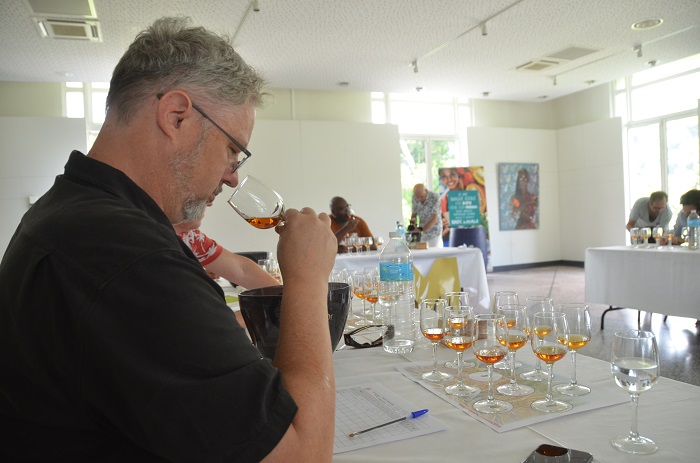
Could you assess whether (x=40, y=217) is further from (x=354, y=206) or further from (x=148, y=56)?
(x=354, y=206)

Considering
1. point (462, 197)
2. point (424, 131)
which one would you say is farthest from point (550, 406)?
point (424, 131)

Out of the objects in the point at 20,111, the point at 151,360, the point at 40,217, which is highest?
the point at 20,111

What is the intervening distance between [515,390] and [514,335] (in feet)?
0.44

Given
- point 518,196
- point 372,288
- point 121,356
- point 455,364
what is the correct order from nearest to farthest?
point 121,356
point 455,364
point 372,288
point 518,196

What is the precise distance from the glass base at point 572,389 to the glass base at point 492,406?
153mm

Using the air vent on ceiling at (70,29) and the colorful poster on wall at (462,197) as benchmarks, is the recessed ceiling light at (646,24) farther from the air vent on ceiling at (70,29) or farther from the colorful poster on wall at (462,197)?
the air vent on ceiling at (70,29)

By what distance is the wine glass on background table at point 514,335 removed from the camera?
1.10m

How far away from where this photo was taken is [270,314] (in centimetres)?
101

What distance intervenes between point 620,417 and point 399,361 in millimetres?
581

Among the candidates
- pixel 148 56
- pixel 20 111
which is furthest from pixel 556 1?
pixel 20 111

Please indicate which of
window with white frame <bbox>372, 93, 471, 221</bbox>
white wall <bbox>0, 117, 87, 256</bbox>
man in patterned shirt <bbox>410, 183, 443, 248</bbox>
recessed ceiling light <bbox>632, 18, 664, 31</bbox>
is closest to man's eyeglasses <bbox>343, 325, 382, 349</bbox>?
man in patterned shirt <bbox>410, 183, 443, 248</bbox>

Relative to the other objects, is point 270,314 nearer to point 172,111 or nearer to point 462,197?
point 172,111

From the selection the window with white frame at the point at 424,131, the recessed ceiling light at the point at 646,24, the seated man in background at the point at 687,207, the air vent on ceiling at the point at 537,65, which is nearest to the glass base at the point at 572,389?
the seated man in background at the point at 687,207

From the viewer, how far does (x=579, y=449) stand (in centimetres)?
86
